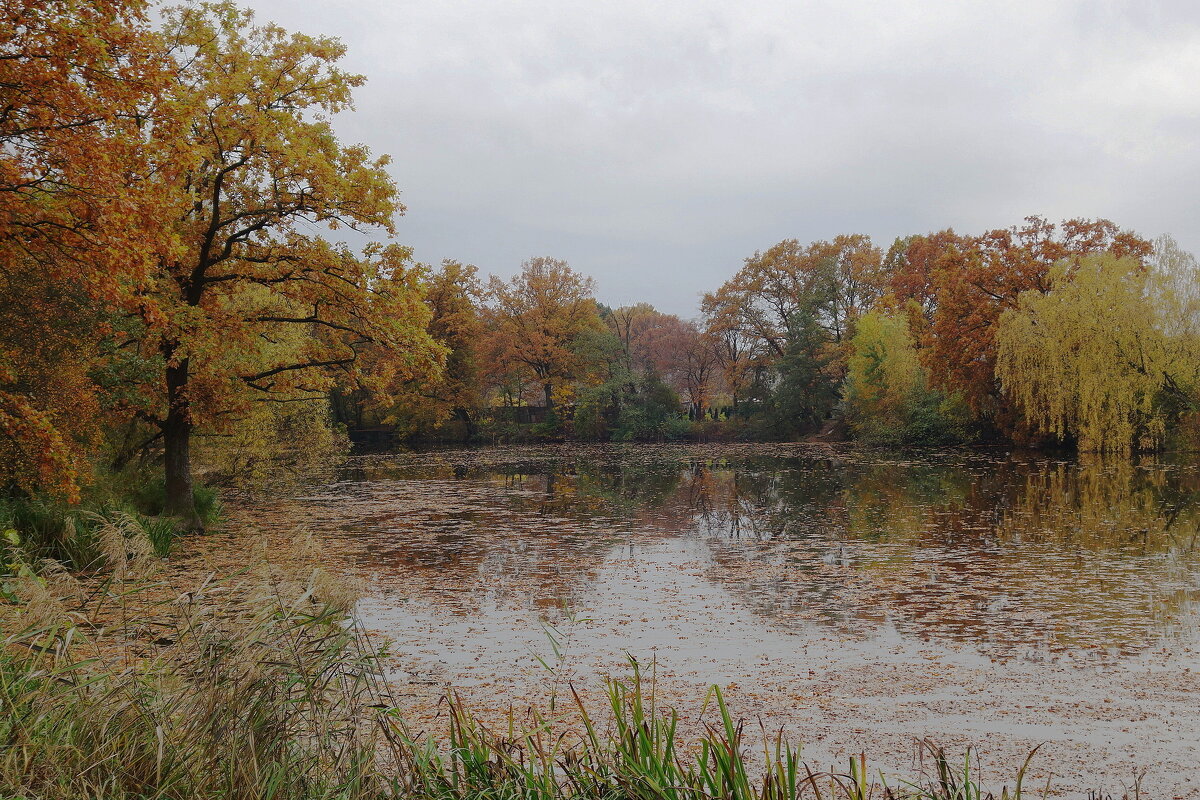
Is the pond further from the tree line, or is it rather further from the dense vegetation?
the tree line

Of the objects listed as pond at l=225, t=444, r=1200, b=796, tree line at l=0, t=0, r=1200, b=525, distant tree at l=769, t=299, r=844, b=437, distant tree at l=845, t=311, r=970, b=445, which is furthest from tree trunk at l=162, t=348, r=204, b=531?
distant tree at l=769, t=299, r=844, b=437

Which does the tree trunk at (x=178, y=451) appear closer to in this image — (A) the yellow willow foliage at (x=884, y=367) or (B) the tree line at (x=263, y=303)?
(B) the tree line at (x=263, y=303)

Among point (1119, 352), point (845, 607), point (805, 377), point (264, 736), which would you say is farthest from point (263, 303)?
point (805, 377)

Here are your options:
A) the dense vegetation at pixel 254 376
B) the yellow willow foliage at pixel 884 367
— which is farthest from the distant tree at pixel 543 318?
the yellow willow foliage at pixel 884 367

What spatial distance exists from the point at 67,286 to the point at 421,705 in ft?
29.0

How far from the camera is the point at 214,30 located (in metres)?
13.8

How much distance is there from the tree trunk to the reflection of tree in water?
9.36 metres

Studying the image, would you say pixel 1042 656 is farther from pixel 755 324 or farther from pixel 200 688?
pixel 755 324

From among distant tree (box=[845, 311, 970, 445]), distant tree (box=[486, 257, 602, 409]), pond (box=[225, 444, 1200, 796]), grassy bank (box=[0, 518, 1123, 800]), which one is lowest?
pond (box=[225, 444, 1200, 796])

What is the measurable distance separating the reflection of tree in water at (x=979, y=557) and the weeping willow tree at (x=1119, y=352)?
6.71 meters

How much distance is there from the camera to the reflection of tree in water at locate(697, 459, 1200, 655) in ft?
26.5

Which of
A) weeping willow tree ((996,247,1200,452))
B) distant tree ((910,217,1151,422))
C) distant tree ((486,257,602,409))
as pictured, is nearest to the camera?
weeping willow tree ((996,247,1200,452))

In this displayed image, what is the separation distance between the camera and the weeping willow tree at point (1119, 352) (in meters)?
27.4

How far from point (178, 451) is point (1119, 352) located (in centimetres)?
2931
